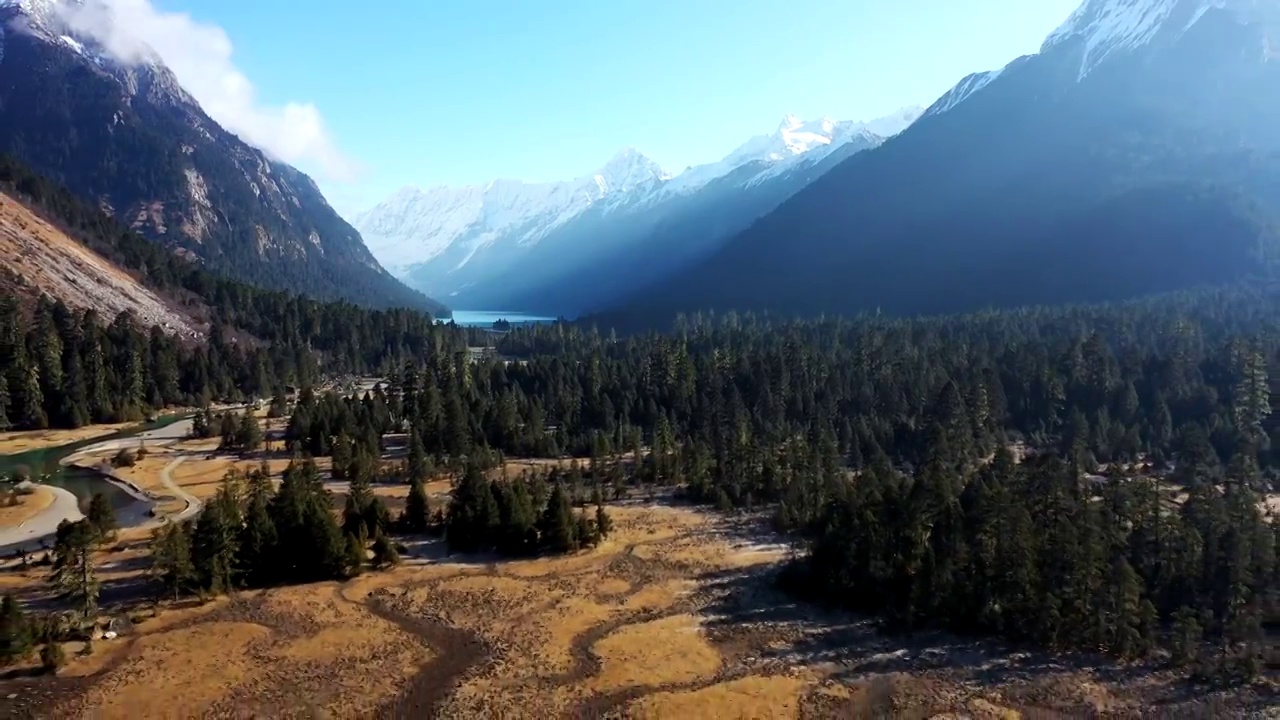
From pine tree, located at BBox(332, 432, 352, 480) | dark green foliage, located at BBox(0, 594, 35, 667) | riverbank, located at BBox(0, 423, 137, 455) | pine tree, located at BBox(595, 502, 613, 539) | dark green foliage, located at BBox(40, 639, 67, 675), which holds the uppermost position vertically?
riverbank, located at BBox(0, 423, 137, 455)

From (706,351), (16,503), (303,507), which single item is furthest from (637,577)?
(706,351)

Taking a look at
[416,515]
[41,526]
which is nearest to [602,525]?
[416,515]

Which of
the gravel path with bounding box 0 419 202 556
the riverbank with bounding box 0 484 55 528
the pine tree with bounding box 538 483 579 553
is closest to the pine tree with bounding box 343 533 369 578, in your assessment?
the pine tree with bounding box 538 483 579 553

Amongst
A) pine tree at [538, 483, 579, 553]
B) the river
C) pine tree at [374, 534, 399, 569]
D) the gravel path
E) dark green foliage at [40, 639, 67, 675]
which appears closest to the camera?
dark green foliage at [40, 639, 67, 675]

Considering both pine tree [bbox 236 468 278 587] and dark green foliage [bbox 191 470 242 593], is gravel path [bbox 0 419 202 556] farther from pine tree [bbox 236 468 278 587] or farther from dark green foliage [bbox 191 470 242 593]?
pine tree [bbox 236 468 278 587]

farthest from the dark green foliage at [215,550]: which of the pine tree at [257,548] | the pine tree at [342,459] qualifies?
the pine tree at [342,459]

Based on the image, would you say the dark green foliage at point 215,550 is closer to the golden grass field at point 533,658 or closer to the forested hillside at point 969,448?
the golden grass field at point 533,658
